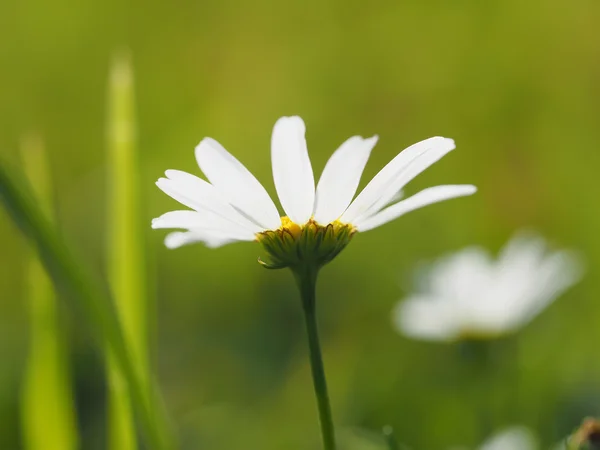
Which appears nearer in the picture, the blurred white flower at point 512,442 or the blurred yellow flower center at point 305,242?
the blurred yellow flower center at point 305,242

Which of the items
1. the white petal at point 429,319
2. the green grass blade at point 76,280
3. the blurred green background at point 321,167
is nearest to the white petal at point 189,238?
the green grass blade at point 76,280

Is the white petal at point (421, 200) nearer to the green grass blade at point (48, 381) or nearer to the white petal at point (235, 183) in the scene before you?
the white petal at point (235, 183)

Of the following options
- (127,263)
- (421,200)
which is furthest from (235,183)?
(127,263)

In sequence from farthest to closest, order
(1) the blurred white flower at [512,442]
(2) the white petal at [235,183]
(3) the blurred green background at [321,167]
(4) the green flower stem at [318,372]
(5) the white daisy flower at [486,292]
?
(3) the blurred green background at [321,167], (5) the white daisy flower at [486,292], (1) the blurred white flower at [512,442], (2) the white petal at [235,183], (4) the green flower stem at [318,372]

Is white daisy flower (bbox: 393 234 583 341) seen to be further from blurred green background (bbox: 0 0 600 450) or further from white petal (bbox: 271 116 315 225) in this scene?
white petal (bbox: 271 116 315 225)

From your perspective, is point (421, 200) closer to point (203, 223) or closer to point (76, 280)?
point (203, 223)

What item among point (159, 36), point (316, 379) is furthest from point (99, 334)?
point (159, 36)

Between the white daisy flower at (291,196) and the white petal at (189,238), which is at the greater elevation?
the white daisy flower at (291,196)
